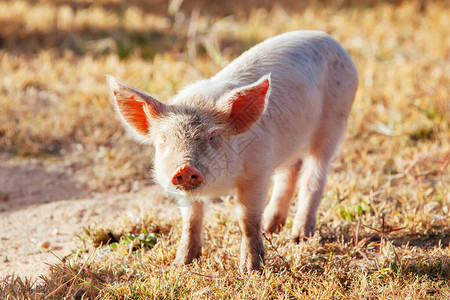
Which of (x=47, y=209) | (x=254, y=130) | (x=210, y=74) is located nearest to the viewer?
(x=254, y=130)

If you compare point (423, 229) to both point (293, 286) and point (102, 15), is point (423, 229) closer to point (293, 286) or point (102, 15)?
point (293, 286)

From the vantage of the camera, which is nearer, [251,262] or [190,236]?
[251,262]

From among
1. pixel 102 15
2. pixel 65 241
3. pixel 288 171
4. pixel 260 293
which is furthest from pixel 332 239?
pixel 102 15

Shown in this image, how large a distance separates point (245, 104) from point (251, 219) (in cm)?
77

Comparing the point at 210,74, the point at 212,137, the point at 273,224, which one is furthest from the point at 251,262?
Answer: the point at 210,74

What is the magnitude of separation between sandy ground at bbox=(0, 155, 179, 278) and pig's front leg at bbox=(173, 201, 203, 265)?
64 centimetres

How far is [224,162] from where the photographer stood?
3039 millimetres

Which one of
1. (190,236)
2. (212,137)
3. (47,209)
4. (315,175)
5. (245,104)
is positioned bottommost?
(47,209)

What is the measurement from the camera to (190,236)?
141 inches

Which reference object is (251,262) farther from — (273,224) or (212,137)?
(212,137)

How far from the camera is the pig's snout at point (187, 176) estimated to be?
2.75 meters

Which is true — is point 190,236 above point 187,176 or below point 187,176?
below

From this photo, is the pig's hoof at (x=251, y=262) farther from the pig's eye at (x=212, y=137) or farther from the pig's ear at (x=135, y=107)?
the pig's ear at (x=135, y=107)

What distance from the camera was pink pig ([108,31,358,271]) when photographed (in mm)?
2979
